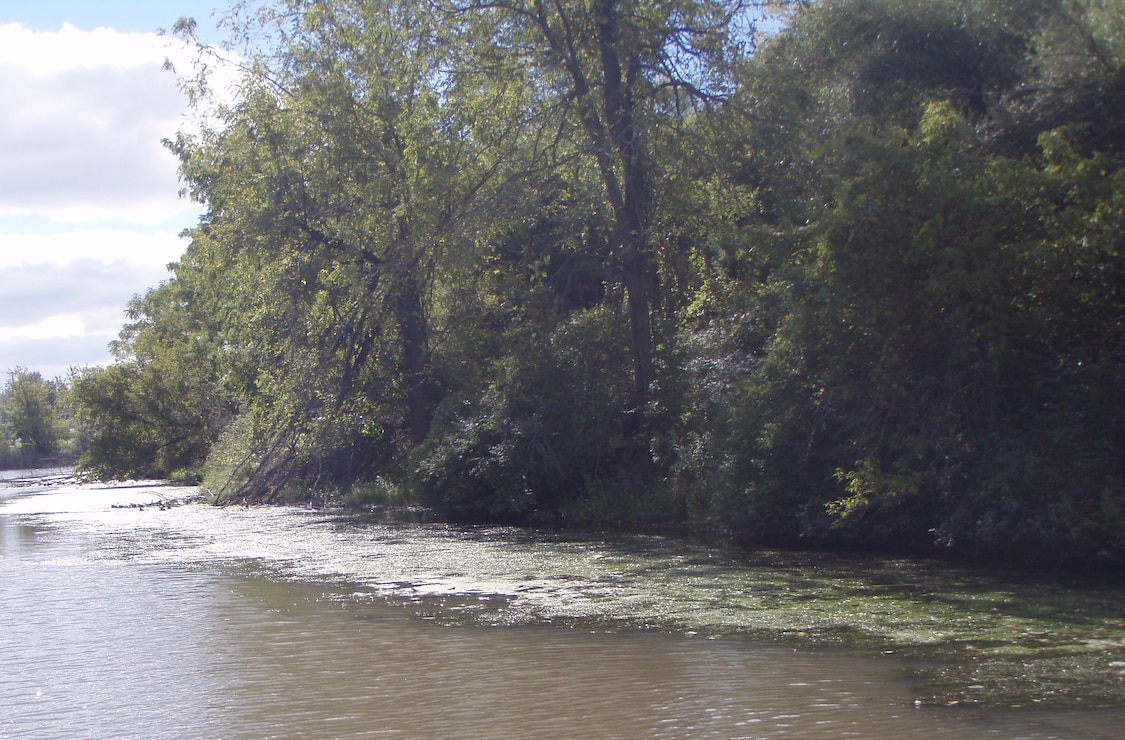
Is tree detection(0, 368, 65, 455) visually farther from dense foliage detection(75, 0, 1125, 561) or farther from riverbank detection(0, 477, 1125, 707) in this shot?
riverbank detection(0, 477, 1125, 707)

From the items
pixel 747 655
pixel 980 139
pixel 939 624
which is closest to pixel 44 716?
pixel 747 655

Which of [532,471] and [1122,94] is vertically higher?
[1122,94]

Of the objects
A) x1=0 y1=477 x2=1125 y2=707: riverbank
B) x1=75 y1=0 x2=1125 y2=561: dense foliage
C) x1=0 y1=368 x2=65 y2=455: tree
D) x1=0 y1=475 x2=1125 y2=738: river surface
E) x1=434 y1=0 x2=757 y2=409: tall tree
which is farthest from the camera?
x1=0 y1=368 x2=65 y2=455: tree

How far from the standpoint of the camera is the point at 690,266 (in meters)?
20.4

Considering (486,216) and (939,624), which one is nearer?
(939,624)

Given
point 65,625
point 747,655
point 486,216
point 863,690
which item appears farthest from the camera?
point 486,216

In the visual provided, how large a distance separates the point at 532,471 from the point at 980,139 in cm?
1001

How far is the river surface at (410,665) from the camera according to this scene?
6676 millimetres

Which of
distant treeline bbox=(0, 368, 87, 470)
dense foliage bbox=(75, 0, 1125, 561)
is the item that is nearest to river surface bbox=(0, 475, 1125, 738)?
dense foliage bbox=(75, 0, 1125, 561)

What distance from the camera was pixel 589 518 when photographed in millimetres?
19578

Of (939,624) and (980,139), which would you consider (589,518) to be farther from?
(939,624)

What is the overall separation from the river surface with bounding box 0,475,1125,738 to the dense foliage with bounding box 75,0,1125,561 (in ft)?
11.2

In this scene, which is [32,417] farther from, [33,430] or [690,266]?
[690,266]

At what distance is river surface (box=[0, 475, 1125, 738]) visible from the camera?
21.9 feet
